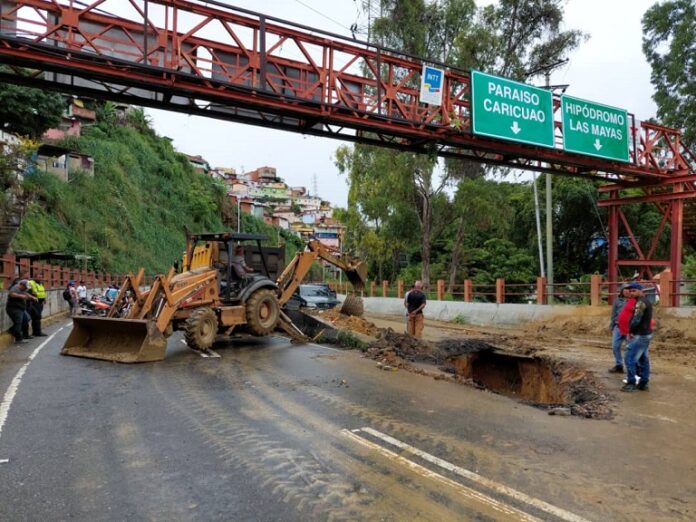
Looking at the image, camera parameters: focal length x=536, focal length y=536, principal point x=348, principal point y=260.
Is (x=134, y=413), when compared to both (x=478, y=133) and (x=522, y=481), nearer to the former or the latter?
(x=522, y=481)

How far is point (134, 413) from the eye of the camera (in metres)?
6.43

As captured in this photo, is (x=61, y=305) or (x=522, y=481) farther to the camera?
(x=61, y=305)

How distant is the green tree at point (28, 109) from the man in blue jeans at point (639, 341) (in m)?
37.1

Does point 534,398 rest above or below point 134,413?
below

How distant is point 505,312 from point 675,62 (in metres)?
22.7

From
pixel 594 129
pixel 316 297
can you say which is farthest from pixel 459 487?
pixel 316 297

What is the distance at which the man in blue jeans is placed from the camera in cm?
805

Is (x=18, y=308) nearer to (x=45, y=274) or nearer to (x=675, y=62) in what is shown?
(x=45, y=274)

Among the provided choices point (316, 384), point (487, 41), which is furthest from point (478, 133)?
point (487, 41)

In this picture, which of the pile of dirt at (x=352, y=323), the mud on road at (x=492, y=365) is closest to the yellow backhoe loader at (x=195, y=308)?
the pile of dirt at (x=352, y=323)

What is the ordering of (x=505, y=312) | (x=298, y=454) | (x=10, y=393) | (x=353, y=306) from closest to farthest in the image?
(x=298, y=454) < (x=10, y=393) < (x=353, y=306) < (x=505, y=312)

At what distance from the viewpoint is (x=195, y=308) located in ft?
37.4

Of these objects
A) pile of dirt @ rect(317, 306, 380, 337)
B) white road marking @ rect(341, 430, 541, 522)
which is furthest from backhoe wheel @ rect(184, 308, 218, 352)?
white road marking @ rect(341, 430, 541, 522)

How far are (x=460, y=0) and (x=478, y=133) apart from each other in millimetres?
17274
